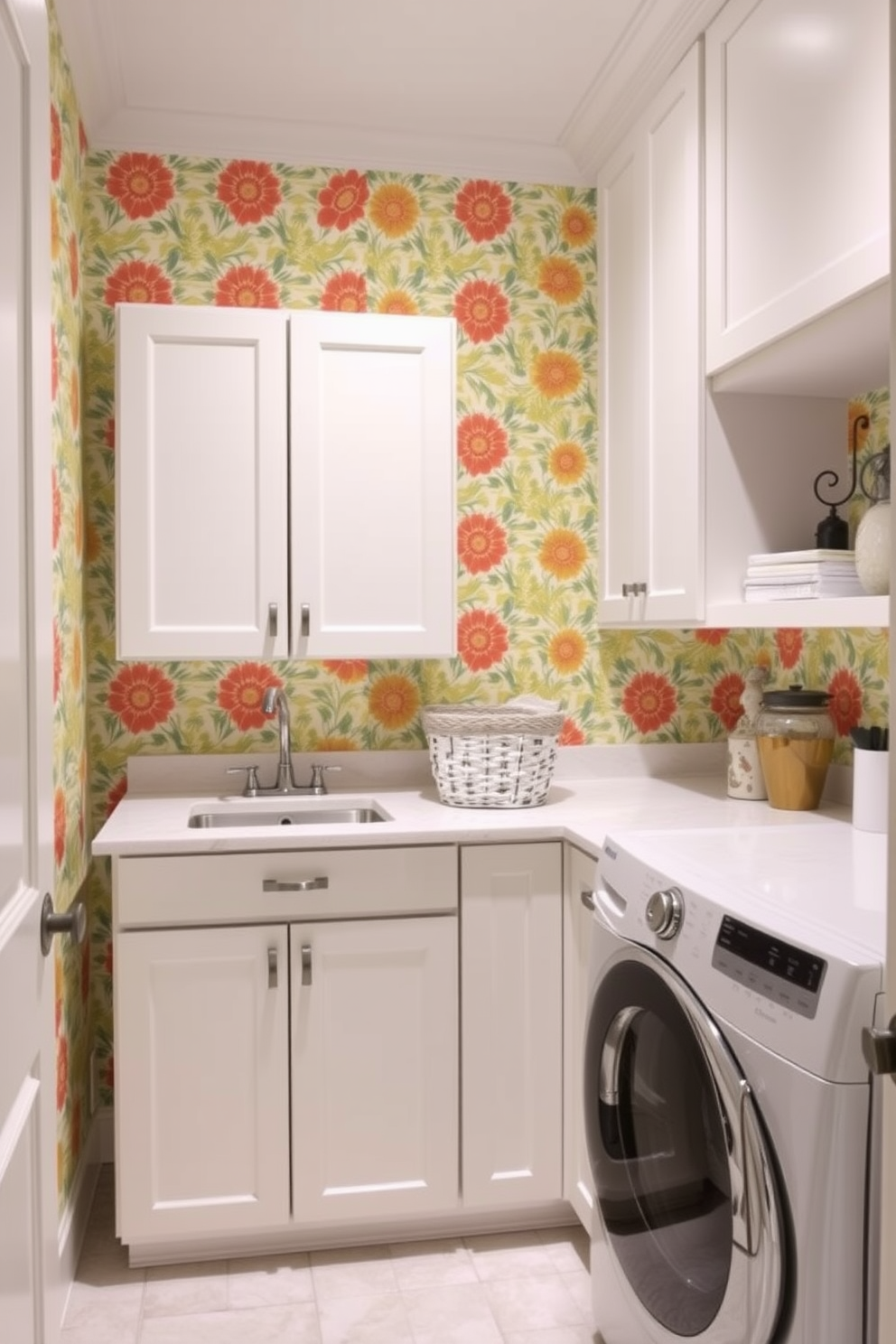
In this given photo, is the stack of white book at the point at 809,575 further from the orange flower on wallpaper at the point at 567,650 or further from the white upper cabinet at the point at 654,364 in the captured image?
the orange flower on wallpaper at the point at 567,650

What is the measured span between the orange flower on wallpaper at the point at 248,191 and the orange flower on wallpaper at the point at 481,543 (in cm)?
92

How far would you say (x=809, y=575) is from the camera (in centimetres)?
203

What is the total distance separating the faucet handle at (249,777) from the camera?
268 centimetres

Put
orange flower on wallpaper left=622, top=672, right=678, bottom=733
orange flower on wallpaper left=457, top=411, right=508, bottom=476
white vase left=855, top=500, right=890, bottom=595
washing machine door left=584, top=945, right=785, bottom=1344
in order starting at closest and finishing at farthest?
washing machine door left=584, top=945, right=785, bottom=1344
white vase left=855, top=500, right=890, bottom=595
orange flower on wallpaper left=457, top=411, right=508, bottom=476
orange flower on wallpaper left=622, top=672, right=678, bottom=733

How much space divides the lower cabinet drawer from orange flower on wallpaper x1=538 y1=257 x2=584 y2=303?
1.53 metres

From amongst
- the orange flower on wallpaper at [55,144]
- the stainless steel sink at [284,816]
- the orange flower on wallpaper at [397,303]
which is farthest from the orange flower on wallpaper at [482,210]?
the stainless steel sink at [284,816]

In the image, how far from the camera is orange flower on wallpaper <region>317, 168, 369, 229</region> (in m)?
2.80

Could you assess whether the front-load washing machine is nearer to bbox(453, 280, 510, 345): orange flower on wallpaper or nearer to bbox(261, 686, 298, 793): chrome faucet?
bbox(261, 686, 298, 793): chrome faucet

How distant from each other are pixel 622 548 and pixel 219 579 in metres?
0.98

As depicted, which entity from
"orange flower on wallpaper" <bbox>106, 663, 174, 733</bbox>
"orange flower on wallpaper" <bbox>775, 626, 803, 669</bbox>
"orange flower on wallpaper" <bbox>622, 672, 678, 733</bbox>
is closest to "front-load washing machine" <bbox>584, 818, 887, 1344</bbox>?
"orange flower on wallpaper" <bbox>775, 626, 803, 669</bbox>

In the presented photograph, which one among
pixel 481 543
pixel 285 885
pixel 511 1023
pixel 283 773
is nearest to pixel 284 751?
pixel 283 773

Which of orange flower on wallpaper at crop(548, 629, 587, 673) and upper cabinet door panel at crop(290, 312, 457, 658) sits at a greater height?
upper cabinet door panel at crop(290, 312, 457, 658)

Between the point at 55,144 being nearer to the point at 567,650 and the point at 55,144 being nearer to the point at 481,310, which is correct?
the point at 481,310

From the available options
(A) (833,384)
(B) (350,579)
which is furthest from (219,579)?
(A) (833,384)
